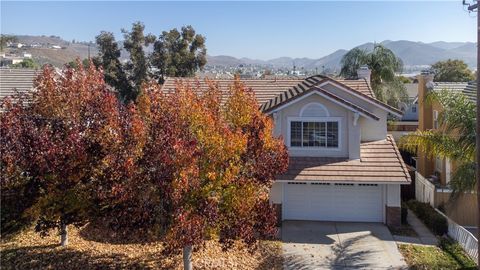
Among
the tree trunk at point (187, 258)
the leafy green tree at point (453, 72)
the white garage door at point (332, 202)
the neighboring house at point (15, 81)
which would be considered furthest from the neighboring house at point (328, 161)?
the leafy green tree at point (453, 72)

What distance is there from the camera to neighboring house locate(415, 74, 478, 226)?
717 inches

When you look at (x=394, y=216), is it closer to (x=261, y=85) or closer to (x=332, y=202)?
(x=332, y=202)

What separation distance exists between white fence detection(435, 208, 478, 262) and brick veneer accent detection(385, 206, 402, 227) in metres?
1.78

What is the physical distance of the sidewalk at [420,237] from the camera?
15934 mm

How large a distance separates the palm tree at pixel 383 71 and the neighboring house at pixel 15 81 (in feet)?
81.7

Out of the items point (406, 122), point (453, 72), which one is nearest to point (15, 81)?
point (406, 122)

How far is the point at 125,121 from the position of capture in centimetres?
999

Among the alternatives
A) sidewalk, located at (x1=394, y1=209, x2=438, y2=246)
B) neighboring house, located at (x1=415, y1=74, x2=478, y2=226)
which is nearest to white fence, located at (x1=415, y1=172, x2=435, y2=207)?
neighboring house, located at (x1=415, y1=74, x2=478, y2=226)

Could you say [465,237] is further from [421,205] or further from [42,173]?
[42,173]

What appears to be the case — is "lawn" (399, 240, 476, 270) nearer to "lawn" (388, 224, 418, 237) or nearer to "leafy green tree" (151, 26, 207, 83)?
"lawn" (388, 224, 418, 237)

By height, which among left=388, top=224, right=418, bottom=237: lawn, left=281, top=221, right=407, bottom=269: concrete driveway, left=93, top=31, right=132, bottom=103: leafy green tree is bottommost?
left=388, top=224, right=418, bottom=237: lawn

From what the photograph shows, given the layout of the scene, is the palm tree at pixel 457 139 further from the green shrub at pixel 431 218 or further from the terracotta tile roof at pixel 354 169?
the green shrub at pixel 431 218

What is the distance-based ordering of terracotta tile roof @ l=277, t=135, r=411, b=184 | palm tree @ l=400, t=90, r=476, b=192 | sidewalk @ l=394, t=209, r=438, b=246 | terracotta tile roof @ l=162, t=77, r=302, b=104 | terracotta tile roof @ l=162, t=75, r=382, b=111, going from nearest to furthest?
palm tree @ l=400, t=90, r=476, b=192 → sidewalk @ l=394, t=209, r=438, b=246 → terracotta tile roof @ l=277, t=135, r=411, b=184 → terracotta tile roof @ l=162, t=75, r=382, b=111 → terracotta tile roof @ l=162, t=77, r=302, b=104

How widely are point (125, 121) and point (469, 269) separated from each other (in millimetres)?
10798
